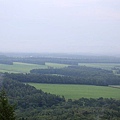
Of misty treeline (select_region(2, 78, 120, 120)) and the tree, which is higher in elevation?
the tree

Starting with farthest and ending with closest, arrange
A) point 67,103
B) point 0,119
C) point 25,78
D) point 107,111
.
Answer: point 25,78, point 67,103, point 107,111, point 0,119

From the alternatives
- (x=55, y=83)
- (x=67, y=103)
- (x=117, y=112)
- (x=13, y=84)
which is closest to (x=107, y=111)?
(x=117, y=112)

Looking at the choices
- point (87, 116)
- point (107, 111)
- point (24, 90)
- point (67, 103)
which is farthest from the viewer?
point (24, 90)

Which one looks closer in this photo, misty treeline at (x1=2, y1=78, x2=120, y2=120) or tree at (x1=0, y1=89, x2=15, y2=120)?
tree at (x1=0, y1=89, x2=15, y2=120)

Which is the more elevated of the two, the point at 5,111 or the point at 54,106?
the point at 5,111

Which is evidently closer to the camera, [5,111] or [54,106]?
[5,111]

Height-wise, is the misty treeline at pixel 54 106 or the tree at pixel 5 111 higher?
the tree at pixel 5 111

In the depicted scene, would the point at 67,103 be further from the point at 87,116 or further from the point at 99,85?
the point at 99,85

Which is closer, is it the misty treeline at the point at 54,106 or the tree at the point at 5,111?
the tree at the point at 5,111
